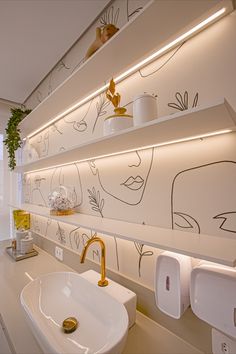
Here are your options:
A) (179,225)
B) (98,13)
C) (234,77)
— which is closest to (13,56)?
(98,13)

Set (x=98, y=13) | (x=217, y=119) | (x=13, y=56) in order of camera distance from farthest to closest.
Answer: (x=13, y=56) < (x=98, y=13) < (x=217, y=119)

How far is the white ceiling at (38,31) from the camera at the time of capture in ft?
3.71

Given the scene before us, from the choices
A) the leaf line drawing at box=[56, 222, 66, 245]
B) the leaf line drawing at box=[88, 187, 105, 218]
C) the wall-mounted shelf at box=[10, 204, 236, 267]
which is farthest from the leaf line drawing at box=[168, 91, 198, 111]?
the leaf line drawing at box=[56, 222, 66, 245]

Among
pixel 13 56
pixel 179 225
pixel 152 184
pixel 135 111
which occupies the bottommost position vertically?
pixel 179 225

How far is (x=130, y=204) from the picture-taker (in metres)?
0.98

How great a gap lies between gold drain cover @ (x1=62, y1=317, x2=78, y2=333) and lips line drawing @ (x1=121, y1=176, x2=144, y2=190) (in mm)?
678

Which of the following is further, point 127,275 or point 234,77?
point 127,275

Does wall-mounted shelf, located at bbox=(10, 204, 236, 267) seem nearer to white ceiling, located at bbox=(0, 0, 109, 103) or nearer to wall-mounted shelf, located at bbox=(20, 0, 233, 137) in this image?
wall-mounted shelf, located at bbox=(20, 0, 233, 137)

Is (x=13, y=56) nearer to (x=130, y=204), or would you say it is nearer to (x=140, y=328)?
(x=130, y=204)

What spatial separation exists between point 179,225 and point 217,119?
1.47 ft

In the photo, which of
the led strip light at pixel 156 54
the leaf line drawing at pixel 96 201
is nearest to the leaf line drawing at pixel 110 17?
the led strip light at pixel 156 54

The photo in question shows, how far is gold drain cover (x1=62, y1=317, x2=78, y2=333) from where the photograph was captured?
2.55ft

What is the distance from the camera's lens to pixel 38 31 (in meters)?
1.31

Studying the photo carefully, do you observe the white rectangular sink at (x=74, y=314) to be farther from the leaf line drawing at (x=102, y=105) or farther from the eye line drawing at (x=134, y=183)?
the leaf line drawing at (x=102, y=105)
